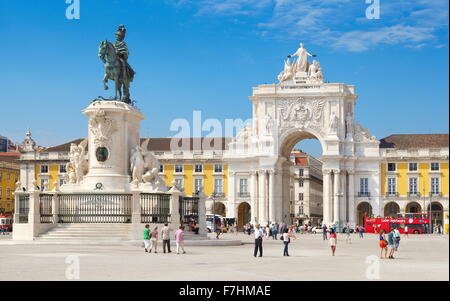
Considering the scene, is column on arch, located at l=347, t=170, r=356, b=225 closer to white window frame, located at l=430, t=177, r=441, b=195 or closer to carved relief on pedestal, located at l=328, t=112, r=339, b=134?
carved relief on pedestal, located at l=328, t=112, r=339, b=134

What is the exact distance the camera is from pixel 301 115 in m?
95.9

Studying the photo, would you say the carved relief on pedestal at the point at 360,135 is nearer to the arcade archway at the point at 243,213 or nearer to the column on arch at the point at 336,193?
the column on arch at the point at 336,193

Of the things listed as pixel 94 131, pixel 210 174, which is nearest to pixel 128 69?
pixel 94 131

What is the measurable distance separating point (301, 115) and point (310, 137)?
3832mm

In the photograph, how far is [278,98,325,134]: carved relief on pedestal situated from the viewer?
314ft

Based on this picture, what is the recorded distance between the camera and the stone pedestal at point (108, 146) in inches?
1464

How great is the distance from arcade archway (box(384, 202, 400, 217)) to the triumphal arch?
2198mm

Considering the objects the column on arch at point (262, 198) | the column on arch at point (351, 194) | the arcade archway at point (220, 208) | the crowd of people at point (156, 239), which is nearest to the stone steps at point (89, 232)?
the crowd of people at point (156, 239)

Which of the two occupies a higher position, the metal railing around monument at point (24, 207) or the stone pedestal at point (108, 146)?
the stone pedestal at point (108, 146)

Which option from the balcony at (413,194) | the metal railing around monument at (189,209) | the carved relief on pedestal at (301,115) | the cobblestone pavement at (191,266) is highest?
the carved relief on pedestal at (301,115)

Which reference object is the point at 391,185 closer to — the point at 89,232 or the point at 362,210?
the point at 362,210

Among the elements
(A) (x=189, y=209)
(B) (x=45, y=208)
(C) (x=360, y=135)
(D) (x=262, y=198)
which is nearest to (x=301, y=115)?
(C) (x=360, y=135)

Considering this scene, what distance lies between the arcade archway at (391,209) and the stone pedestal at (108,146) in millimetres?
64674

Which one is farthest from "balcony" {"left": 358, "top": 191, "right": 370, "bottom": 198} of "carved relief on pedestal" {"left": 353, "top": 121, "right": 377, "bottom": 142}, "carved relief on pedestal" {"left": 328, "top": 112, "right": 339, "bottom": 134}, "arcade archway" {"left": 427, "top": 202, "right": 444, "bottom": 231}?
"carved relief on pedestal" {"left": 328, "top": 112, "right": 339, "bottom": 134}
